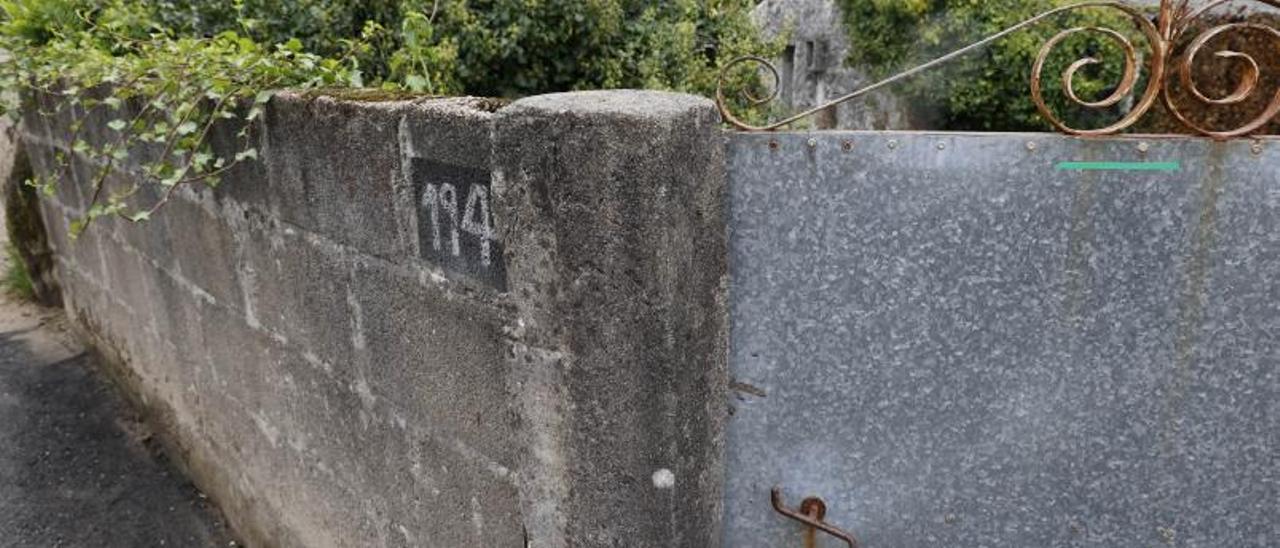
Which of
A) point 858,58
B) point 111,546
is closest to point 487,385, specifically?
point 111,546

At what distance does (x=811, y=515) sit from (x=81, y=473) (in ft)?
11.4

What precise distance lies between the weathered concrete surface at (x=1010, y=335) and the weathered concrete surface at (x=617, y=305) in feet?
0.49

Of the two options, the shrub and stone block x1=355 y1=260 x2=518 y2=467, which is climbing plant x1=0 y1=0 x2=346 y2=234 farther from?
the shrub

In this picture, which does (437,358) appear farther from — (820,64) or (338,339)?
(820,64)

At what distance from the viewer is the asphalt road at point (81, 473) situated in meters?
3.39

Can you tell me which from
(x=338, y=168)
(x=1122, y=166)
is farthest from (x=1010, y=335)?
(x=338, y=168)

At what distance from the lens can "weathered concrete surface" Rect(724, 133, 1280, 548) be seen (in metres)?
1.43

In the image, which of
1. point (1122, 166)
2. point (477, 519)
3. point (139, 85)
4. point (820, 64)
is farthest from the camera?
point (820, 64)

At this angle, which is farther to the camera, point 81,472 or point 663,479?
point 81,472

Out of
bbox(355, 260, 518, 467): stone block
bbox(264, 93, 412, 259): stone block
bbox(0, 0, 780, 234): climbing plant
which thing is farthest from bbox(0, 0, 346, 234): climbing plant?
bbox(355, 260, 518, 467): stone block

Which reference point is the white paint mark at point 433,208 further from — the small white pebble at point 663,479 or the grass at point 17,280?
the grass at point 17,280

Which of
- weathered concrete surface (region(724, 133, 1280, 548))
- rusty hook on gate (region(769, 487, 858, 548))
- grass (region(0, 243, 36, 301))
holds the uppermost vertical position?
weathered concrete surface (region(724, 133, 1280, 548))

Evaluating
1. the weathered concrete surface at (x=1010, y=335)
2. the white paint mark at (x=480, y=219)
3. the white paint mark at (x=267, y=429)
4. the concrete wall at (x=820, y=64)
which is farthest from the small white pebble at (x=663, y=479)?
the concrete wall at (x=820, y=64)

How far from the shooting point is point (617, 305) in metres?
1.46
